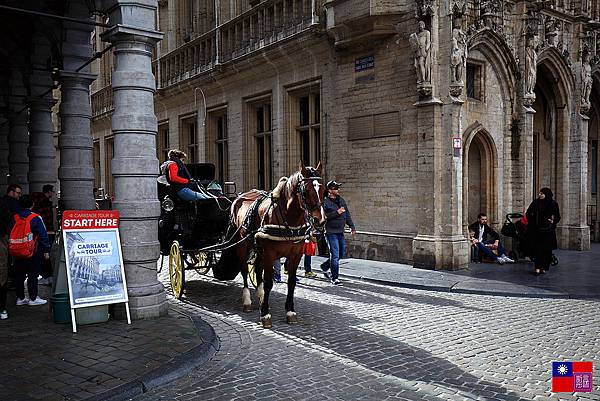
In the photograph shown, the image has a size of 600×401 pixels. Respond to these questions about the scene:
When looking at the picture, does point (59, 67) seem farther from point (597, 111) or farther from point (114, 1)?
point (597, 111)

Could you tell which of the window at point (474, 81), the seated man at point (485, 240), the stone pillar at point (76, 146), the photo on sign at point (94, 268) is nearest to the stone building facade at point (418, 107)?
the window at point (474, 81)

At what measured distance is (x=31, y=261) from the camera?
8.71 m

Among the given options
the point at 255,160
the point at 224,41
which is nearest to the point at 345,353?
the point at 255,160

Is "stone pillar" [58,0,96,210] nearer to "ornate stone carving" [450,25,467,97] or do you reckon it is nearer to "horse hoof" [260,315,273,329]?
"horse hoof" [260,315,273,329]

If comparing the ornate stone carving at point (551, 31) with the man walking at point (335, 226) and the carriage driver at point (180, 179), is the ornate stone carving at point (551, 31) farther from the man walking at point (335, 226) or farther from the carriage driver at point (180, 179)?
the carriage driver at point (180, 179)

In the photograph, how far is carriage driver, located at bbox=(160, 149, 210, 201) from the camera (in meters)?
9.79

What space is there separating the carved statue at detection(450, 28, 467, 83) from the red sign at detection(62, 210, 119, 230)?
8.41 metres

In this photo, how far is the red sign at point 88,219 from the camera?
746 cm

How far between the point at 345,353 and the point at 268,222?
7.34 ft

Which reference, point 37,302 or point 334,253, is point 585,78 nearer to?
point 334,253

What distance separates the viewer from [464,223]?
14.1 m

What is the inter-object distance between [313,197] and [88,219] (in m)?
3.09

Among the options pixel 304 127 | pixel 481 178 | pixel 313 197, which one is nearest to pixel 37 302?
pixel 313 197

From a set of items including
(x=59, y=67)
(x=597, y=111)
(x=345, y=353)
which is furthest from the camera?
(x=597, y=111)
